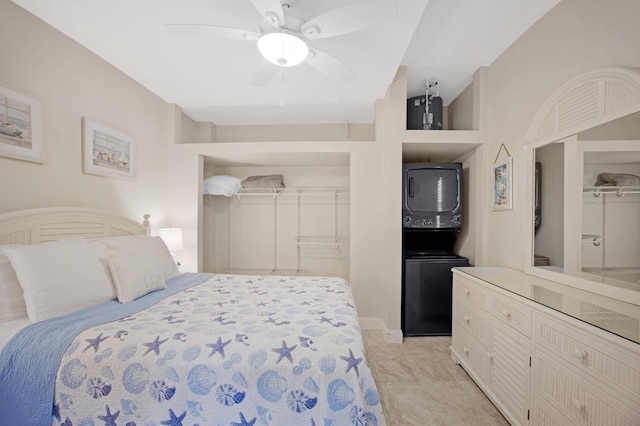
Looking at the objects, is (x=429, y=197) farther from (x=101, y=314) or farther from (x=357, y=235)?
(x=101, y=314)

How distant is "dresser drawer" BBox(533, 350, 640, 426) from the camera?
1.01 m

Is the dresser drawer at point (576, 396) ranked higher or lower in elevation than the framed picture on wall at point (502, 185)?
lower

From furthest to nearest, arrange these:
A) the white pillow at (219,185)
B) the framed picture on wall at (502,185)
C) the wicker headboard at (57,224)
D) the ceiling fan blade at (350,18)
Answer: the white pillow at (219,185) < the framed picture on wall at (502,185) < the wicker headboard at (57,224) < the ceiling fan blade at (350,18)

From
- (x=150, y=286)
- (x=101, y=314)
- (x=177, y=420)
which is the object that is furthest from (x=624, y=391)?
(x=150, y=286)

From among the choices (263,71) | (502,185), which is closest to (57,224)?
(263,71)

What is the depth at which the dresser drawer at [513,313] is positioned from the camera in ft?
4.80

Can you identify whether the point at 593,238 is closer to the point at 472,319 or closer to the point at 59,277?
the point at 472,319

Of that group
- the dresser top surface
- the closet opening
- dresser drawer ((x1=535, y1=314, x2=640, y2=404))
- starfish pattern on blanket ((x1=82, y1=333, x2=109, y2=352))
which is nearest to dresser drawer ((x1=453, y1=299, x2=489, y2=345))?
the dresser top surface

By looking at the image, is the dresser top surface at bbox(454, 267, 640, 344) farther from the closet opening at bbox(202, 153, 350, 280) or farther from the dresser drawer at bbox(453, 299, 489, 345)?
the closet opening at bbox(202, 153, 350, 280)

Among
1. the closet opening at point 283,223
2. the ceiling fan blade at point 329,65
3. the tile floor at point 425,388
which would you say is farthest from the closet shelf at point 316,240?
the ceiling fan blade at point 329,65

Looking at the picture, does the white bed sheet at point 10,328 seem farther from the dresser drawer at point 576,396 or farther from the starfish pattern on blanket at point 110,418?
the dresser drawer at point 576,396

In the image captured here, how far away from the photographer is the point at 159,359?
1.09 metres

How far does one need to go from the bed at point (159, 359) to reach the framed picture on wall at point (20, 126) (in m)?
0.42

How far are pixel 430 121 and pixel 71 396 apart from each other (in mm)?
3352
